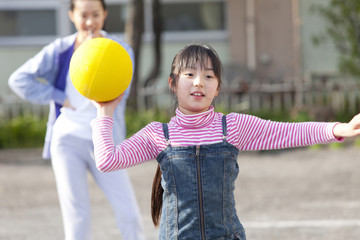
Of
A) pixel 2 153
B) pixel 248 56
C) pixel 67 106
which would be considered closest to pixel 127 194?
pixel 67 106

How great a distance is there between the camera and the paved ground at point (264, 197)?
622 cm

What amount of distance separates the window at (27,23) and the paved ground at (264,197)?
564 cm

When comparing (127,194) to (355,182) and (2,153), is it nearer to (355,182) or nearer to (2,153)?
(355,182)

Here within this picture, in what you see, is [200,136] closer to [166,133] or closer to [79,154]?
[166,133]

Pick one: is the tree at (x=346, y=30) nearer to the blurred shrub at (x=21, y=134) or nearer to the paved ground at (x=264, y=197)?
the paved ground at (x=264, y=197)

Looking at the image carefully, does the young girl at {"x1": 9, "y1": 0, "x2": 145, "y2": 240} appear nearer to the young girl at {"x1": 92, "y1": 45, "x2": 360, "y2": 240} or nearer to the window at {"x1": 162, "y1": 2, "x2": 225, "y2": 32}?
the young girl at {"x1": 92, "y1": 45, "x2": 360, "y2": 240}

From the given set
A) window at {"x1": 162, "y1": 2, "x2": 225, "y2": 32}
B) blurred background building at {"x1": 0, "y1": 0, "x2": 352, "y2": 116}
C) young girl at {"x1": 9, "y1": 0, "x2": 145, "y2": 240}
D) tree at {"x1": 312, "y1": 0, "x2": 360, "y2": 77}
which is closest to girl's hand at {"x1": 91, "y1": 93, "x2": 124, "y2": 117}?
young girl at {"x1": 9, "y1": 0, "x2": 145, "y2": 240}

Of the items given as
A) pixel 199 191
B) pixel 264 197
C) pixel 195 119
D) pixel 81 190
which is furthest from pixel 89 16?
pixel 264 197

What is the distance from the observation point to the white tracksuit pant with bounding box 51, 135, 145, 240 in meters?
4.31

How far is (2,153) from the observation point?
37.8ft

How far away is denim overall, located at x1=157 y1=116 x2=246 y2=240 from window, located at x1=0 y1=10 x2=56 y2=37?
1415 cm

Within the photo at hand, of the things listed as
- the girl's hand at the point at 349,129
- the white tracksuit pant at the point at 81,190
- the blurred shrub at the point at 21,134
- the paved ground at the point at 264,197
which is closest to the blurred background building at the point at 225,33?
the blurred shrub at the point at 21,134

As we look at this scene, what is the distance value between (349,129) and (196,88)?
0.66m

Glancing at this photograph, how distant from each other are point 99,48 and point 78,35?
4.51 ft
